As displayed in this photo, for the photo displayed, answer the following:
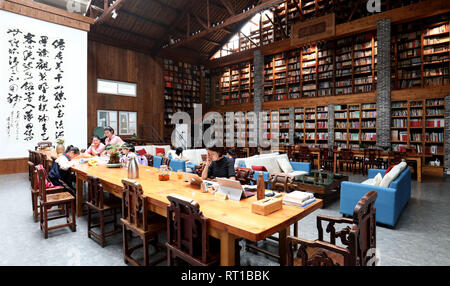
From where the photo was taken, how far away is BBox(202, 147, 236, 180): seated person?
2943mm

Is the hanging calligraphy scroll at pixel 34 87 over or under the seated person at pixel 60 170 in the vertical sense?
over

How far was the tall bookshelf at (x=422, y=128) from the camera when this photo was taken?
7562mm

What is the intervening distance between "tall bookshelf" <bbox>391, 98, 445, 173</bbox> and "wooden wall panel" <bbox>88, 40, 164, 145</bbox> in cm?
975

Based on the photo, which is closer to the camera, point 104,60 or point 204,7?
point 104,60

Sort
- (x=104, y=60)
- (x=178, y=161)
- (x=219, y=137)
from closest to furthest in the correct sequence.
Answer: (x=178, y=161)
(x=104, y=60)
(x=219, y=137)

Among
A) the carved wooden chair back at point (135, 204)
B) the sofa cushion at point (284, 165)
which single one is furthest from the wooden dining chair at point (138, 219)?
the sofa cushion at point (284, 165)

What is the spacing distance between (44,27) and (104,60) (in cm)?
308

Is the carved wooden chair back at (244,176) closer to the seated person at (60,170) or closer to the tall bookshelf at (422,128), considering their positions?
the seated person at (60,170)

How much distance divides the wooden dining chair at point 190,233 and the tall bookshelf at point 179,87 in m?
11.2

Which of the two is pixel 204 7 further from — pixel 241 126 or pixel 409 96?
pixel 409 96

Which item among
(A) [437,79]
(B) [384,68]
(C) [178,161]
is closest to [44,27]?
(C) [178,161]

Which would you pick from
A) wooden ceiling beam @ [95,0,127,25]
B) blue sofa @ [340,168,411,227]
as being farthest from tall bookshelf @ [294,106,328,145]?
wooden ceiling beam @ [95,0,127,25]

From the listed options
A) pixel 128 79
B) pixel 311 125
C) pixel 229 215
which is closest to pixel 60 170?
pixel 229 215

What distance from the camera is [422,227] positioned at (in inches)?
131
